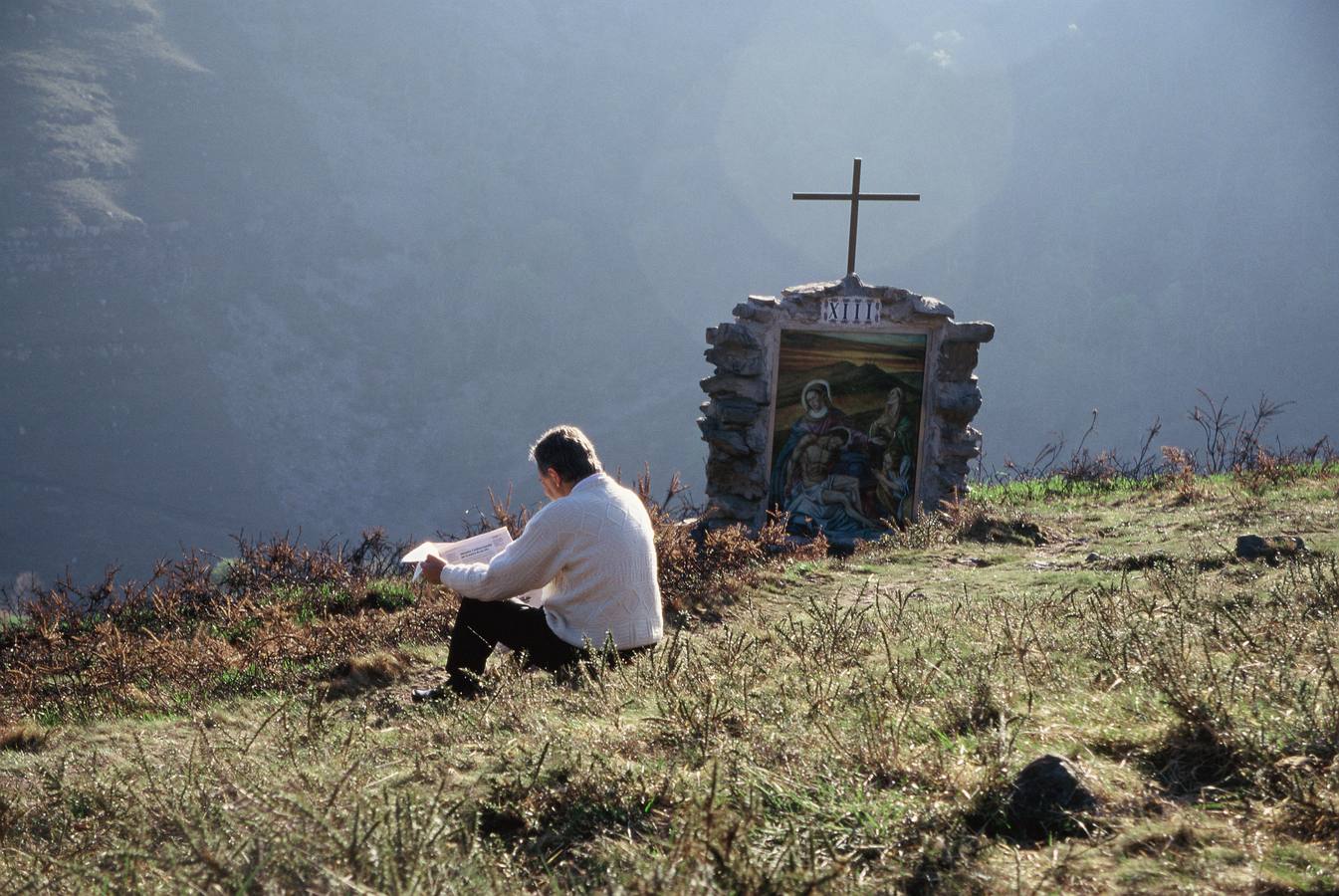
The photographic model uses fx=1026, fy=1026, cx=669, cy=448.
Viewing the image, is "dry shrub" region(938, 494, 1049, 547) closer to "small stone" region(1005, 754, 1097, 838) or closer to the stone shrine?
the stone shrine

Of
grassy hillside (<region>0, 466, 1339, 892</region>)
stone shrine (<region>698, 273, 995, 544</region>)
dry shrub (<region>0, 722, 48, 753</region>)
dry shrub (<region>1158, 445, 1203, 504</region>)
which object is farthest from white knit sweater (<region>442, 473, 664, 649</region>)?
dry shrub (<region>1158, 445, 1203, 504</region>)

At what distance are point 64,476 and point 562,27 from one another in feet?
244

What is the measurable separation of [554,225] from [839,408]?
88976 millimetres

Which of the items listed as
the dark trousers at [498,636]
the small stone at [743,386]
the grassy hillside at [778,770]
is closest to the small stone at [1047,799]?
the grassy hillside at [778,770]

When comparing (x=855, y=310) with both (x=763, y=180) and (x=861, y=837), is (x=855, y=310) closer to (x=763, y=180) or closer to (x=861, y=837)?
(x=861, y=837)

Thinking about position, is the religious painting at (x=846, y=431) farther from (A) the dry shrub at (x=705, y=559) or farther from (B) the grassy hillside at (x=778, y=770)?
(B) the grassy hillside at (x=778, y=770)

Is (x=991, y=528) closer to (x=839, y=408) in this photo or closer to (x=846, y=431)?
(x=846, y=431)

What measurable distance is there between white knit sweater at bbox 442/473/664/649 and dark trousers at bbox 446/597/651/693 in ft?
0.25

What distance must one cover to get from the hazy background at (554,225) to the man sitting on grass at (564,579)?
55864mm

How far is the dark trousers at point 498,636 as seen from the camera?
4.39 m

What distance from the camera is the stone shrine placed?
35.4ft

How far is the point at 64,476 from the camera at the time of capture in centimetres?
6091

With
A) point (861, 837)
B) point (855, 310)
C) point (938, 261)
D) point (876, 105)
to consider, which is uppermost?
point (876, 105)

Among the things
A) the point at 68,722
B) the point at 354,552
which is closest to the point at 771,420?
the point at 354,552
